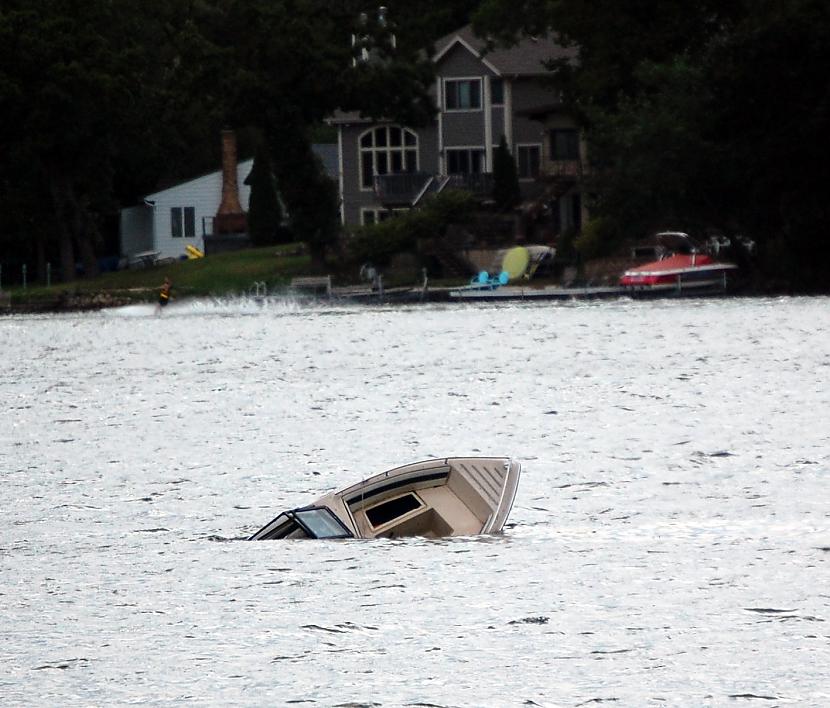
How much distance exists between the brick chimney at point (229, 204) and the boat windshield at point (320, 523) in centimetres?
7977

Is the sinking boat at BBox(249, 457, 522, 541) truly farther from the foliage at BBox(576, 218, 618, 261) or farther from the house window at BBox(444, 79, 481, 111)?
the house window at BBox(444, 79, 481, 111)

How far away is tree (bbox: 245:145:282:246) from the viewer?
312ft

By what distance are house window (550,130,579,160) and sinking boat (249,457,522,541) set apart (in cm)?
6564

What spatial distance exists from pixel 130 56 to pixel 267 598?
71.6 m

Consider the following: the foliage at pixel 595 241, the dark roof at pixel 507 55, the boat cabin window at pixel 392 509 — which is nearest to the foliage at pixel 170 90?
the dark roof at pixel 507 55

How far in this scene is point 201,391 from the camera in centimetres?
4931

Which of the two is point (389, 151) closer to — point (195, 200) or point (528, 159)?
point (528, 159)

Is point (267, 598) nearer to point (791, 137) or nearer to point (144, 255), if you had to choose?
point (791, 137)

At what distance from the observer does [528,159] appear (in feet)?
305

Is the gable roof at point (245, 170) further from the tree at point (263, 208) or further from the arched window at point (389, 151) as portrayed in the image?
the tree at point (263, 208)

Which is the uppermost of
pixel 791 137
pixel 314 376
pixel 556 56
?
pixel 556 56

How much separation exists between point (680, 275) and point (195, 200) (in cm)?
3828

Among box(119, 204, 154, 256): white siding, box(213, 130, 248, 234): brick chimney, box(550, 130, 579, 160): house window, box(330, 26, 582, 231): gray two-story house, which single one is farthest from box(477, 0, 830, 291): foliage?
box(119, 204, 154, 256): white siding

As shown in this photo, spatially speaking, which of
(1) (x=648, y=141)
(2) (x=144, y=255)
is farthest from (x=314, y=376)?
(2) (x=144, y=255)
